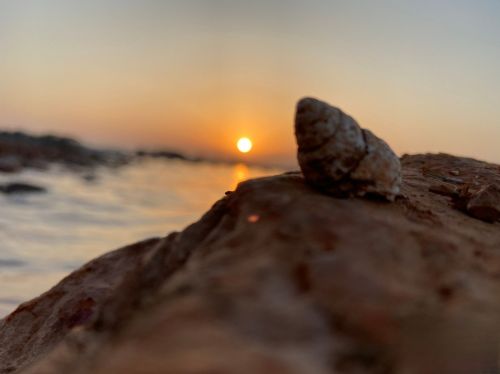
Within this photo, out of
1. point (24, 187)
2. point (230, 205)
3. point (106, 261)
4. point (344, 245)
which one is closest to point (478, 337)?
point (344, 245)

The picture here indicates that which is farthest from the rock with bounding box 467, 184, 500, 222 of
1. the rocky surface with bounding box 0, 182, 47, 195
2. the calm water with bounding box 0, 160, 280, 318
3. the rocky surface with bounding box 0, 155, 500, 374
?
the rocky surface with bounding box 0, 182, 47, 195

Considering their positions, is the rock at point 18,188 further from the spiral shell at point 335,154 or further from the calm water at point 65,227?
the spiral shell at point 335,154

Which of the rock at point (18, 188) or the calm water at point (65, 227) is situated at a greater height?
the rock at point (18, 188)

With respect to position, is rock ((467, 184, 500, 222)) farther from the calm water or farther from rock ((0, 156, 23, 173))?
rock ((0, 156, 23, 173))

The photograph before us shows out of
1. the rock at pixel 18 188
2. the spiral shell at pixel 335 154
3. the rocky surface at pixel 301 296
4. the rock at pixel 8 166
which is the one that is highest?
the rock at pixel 8 166

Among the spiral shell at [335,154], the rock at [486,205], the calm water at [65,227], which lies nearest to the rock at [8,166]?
the calm water at [65,227]

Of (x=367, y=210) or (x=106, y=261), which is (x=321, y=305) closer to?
(x=367, y=210)

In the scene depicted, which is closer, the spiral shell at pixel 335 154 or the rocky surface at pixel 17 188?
the spiral shell at pixel 335 154
